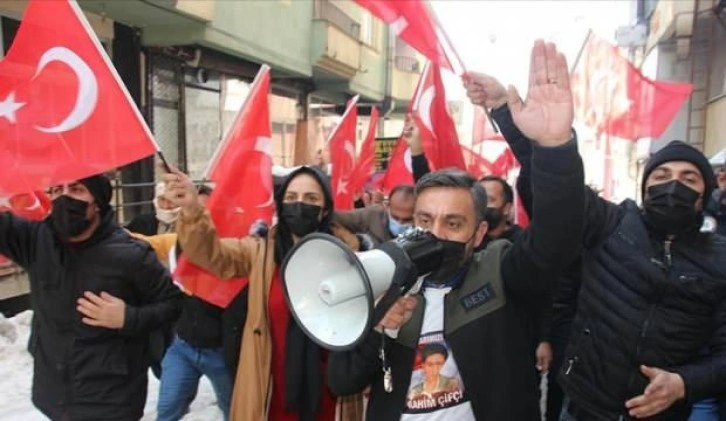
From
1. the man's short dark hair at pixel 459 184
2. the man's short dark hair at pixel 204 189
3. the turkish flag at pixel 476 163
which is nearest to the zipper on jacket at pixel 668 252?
the man's short dark hair at pixel 459 184

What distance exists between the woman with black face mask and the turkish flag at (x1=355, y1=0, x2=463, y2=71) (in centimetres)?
122

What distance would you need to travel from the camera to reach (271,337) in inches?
105

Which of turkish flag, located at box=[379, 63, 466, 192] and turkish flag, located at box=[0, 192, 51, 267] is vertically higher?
turkish flag, located at box=[379, 63, 466, 192]

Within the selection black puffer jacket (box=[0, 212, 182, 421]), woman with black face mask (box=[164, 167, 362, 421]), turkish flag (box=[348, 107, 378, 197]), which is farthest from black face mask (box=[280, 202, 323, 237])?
turkish flag (box=[348, 107, 378, 197])

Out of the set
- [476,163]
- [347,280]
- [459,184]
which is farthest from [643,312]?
[476,163]

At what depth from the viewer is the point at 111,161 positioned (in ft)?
8.39

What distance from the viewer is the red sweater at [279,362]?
8.72 feet

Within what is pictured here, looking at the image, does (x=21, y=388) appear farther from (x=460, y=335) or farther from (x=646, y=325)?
(x=646, y=325)

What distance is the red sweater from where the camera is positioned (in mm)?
2658

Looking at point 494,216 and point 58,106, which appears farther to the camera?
point 494,216

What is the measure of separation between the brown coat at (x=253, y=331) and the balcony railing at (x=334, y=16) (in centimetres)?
1206

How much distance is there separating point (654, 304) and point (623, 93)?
17.1 ft

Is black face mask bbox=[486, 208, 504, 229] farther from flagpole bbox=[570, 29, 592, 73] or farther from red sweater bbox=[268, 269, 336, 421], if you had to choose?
flagpole bbox=[570, 29, 592, 73]

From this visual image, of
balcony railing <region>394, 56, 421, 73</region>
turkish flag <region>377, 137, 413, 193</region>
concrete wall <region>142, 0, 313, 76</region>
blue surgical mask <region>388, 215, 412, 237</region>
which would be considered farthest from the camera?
balcony railing <region>394, 56, 421, 73</region>
